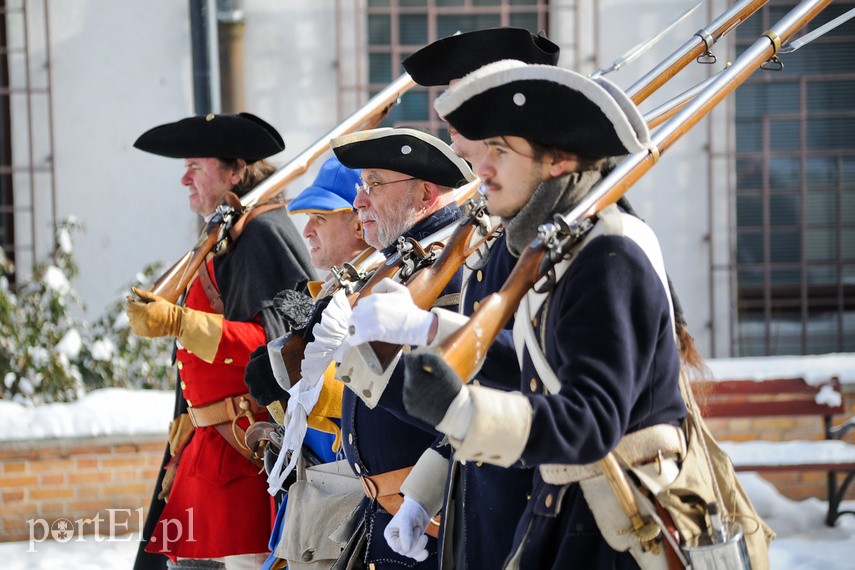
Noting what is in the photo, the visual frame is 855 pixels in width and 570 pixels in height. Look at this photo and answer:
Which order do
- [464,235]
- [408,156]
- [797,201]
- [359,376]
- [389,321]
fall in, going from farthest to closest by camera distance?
[797,201] → [408,156] → [464,235] → [359,376] → [389,321]

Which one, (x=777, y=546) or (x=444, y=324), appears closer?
(x=444, y=324)

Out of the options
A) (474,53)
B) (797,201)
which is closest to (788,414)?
(797,201)

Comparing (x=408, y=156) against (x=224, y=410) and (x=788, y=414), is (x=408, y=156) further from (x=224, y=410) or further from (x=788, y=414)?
(x=788, y=414)

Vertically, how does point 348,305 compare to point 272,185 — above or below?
below

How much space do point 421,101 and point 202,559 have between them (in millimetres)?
4596

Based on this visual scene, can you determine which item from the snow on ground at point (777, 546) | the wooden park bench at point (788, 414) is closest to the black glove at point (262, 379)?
the snow on ground at point (777, 546)

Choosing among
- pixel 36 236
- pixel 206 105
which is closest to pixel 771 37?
pixel 206 105

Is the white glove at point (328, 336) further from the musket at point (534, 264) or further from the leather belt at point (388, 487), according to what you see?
the musket at point (534, 264)

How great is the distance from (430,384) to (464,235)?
1.00 m

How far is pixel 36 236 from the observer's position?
8234 millimetres

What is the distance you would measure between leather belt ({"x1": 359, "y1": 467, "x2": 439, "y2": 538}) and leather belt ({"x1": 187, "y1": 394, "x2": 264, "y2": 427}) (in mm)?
1041

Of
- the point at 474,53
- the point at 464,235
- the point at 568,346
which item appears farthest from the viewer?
the point at 474,53

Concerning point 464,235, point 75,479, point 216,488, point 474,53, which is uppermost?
point 474,53

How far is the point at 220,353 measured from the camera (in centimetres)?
429
